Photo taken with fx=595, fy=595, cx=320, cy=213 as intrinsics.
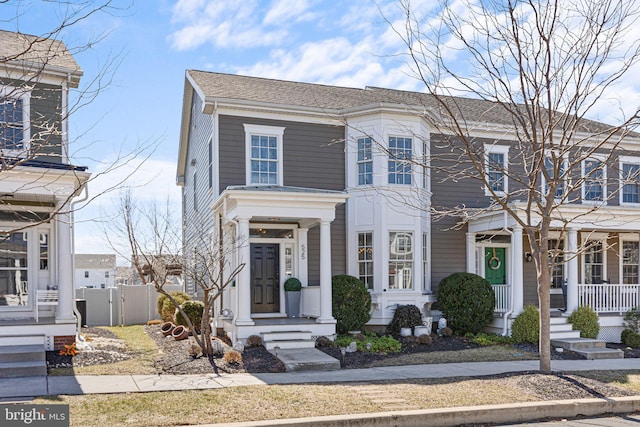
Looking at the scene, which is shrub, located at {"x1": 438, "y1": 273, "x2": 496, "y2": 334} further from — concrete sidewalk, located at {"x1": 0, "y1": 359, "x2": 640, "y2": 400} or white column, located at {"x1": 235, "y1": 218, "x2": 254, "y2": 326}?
white column, located at {"x1": 235, "y1": 218, "x2": 254, "y2": 326}

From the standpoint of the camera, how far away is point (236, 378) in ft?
32.0

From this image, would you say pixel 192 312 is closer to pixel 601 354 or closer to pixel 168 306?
pixel 168 306

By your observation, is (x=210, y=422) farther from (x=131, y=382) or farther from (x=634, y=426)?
(x=634, y=426)

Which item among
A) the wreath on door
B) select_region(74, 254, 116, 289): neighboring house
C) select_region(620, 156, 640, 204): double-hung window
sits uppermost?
select_region(620, 156, 640, 204): double-hung window

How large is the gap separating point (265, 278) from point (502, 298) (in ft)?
21.1

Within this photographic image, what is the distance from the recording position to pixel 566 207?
1511 centimetres

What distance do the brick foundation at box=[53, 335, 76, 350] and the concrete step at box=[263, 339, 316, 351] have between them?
3.91 metres

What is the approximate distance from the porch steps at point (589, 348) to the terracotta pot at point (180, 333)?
875 centimetres

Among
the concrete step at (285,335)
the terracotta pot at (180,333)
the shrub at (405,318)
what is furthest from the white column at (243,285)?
the shrub at (405,318)

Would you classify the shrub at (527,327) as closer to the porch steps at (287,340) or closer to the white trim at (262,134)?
the porch steps at (287,340)

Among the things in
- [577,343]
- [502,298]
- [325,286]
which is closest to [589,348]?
[577,343]

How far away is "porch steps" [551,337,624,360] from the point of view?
1328 centimetres

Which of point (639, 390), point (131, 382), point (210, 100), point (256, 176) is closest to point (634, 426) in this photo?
point (639, 390)

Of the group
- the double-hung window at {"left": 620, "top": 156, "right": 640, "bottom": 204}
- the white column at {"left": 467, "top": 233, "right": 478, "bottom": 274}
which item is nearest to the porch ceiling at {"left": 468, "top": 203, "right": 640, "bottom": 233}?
the white column at {"left": 467, "top": 233, "right": 478, "bottom": 274}
